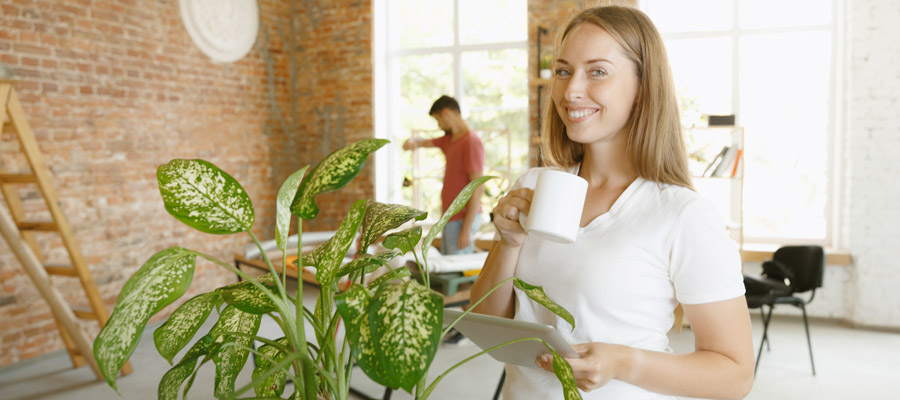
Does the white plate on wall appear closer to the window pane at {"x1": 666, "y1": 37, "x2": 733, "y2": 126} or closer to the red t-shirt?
the red t-shirt

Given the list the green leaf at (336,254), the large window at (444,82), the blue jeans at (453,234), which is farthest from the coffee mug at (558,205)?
the large window at (444,82)

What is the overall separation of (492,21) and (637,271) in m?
5.64

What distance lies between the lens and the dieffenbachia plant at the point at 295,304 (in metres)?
0.67

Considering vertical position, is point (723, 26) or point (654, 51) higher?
point (723, 26)

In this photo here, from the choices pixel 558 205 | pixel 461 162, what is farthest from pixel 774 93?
pixel 558 205

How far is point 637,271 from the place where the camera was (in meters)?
1.25

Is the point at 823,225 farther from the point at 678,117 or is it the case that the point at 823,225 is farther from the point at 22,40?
the point at 22,40

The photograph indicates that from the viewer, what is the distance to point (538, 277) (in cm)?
134

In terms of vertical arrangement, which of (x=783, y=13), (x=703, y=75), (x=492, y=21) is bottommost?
(x=703, y=75)

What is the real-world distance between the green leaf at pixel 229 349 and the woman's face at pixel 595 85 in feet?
2.26

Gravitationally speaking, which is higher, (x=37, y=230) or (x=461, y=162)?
(x=461, y=162)

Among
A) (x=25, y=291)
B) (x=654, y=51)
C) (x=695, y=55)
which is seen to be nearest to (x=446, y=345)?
(x=25, y=291)

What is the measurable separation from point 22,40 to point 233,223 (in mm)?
4532

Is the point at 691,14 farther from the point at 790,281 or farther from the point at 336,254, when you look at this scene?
the point at 336,254
